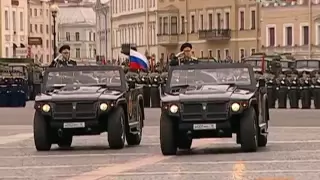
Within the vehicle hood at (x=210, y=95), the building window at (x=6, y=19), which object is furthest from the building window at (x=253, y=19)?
the vehicle hood at (x=210, y=95)

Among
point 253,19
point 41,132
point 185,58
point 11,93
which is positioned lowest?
point 11,93

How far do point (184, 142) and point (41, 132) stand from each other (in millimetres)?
3093

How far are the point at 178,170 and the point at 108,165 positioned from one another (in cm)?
179

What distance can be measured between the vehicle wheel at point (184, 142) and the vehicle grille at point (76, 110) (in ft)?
6.25

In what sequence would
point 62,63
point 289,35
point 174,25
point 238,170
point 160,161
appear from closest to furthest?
1. point 238,170
2. point 160,161
3. point 62,63
4. point 289,35
5. point 174,25

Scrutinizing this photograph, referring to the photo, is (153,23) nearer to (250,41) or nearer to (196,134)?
(250,41)

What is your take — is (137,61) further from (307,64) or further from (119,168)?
(119,168)

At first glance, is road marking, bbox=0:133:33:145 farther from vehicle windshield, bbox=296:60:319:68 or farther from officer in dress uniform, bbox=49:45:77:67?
vehicle windshield, bbox=296:60:319:68

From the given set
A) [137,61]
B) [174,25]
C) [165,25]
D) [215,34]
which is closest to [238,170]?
[137,61]

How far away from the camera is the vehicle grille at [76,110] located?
23531 millimetres

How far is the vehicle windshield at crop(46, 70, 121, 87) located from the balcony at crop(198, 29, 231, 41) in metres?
89.9

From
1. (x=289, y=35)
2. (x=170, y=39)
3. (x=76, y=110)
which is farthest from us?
(x=170, y=39)

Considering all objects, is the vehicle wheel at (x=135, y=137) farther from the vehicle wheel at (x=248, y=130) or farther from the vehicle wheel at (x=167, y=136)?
the vehicle wheel at (x=248, y=130)

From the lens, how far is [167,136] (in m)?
22.2
